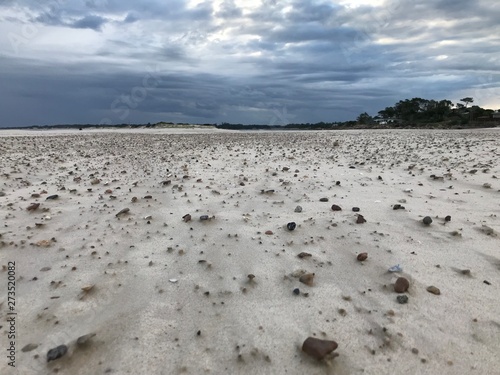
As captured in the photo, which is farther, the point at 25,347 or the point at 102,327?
the point at 102,327

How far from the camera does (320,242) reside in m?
4.63

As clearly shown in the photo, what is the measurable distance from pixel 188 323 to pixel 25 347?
1228 mm

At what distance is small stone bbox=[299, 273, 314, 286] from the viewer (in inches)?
147

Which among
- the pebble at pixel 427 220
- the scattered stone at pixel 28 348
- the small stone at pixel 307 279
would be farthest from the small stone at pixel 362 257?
the scattered stone at pixel 28 348

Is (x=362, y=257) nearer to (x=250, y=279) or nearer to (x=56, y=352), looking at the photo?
(x=250, y=279)

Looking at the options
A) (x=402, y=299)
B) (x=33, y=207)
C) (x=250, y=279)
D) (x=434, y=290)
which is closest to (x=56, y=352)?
(x=250, y=279)

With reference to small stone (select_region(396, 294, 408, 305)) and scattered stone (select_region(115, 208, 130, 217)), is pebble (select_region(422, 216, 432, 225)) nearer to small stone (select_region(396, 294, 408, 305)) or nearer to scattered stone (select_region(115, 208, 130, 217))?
small stone (select_region(396, 294, 408, 305))

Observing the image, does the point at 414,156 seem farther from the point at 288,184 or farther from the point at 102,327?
the point at 102,327

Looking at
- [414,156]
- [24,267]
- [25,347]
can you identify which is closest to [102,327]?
[25,347]

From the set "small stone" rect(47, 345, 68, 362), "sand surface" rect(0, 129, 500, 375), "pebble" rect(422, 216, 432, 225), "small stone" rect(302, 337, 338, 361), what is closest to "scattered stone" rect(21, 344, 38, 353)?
"sand surface" rect(0, 129, 500, 375)

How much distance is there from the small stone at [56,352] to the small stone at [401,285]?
2783 millimetres

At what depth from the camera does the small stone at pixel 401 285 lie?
3.55m

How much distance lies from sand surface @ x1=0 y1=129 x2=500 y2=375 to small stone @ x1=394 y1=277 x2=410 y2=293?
5cm

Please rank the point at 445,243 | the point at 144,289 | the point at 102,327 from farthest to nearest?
the point at 445,243 < the point at 144,289 < the point at 102,327
